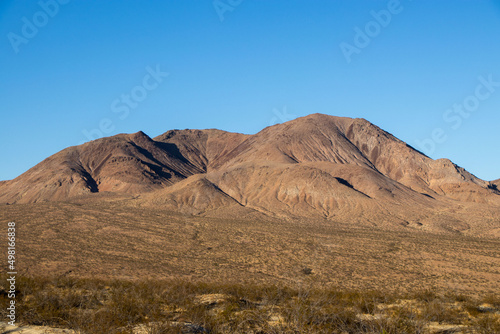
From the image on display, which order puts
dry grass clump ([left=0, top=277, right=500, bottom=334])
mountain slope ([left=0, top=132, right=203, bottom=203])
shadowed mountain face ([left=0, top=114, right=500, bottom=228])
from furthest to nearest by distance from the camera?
mountain slope ([left=0, top=132, right=203, bottom=203]), shadowed mountain face ([left=0, top=114, right=500, bottom=228]), dry grass clump ([left=0, top=277, right=500, bottom=334])

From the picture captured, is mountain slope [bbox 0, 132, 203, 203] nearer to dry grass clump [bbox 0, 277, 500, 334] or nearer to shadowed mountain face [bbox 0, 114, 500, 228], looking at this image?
shadowed mountain face [bbox 0, 114, 500, 228]

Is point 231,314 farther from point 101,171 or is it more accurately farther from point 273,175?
point 101,171

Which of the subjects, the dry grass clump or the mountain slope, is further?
the mountain slope

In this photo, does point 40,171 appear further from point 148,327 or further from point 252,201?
point 148,327

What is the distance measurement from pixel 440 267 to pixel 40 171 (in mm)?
107791

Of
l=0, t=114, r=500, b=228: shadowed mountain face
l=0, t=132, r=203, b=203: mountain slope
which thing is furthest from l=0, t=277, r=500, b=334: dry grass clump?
l=0, t=132, r=203, b=203: mountain slope

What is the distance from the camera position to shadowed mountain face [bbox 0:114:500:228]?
75.1 m

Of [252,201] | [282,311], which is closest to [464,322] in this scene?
[282,311]

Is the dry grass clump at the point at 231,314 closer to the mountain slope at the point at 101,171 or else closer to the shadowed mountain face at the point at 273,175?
the shadowed mountain face at the point at 273,175

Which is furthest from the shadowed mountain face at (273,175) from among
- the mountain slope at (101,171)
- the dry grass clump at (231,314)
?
the dry grass clump at (231,314)

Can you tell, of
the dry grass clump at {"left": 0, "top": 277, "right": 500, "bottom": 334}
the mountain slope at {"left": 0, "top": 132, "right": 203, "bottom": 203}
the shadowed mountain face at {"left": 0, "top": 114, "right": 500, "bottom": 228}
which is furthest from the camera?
the mountain slope at {"left": 0, "top": 132, "right": 203, "bottom": 203}

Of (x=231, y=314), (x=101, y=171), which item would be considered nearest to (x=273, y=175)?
(x=101, y=171)

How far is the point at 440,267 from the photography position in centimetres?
3353

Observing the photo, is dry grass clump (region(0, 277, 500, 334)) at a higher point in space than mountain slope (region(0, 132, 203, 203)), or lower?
lower
